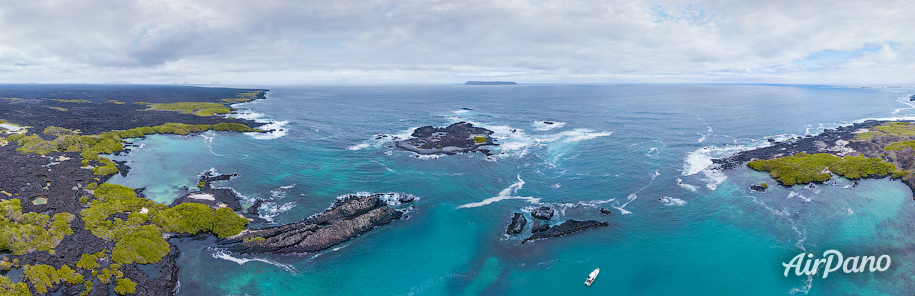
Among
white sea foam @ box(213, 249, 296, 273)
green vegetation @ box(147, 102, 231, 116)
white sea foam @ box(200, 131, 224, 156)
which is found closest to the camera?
white sea foam @ box(213, 249, 296, 273)

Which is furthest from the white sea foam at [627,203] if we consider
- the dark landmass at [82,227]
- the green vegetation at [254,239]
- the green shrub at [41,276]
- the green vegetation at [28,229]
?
the green vegetation at [28,229]

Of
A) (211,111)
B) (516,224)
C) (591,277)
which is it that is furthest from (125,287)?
(211,111)

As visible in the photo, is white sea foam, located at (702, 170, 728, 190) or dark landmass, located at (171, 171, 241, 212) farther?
white sea foam, located at (702, 170, 728, 190)

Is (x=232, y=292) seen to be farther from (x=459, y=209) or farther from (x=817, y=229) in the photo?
(x=817, y=229)

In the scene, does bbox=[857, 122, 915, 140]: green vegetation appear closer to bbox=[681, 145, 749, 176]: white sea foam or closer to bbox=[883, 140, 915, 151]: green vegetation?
bbox=[883, 140, 915, 151]: green vegetation

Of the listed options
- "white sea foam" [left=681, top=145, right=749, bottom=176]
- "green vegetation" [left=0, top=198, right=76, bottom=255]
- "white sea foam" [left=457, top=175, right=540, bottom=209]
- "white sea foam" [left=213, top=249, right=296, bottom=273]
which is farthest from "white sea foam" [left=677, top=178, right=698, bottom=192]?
"green vegetation" [left=0, top=198, right=76, bottom=255]

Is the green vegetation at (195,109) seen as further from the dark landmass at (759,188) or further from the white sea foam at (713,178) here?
the dark landmass at (759,188)
